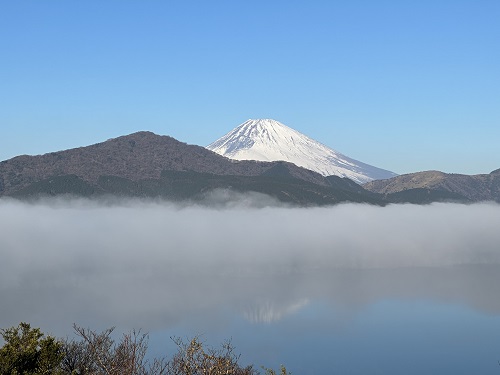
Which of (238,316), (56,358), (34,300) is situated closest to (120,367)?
(56,358)

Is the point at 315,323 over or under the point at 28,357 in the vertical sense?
under

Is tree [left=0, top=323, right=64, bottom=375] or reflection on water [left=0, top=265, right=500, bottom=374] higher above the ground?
tree [left=0, top=323, right=64, bottom=375]

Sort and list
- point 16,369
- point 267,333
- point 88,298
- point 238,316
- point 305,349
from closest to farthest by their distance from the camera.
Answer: point 16,369 < point 305,349 < point 267,333 < point 238,316 < point 88,298

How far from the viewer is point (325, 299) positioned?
196 m

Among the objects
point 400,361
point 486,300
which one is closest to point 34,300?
point 400,361

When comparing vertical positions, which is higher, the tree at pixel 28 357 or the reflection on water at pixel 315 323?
the tree at pixel 28 357

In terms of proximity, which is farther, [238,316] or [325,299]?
[325,299]

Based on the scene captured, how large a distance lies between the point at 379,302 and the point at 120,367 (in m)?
169

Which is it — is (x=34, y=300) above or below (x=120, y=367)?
below

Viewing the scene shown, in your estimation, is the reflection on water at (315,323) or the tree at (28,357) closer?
the tree at (28,357)

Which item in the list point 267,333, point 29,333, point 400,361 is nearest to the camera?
point 29,333

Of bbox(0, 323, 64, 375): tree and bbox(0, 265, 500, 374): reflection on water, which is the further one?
bbox(0, 265, 500, 374): reflection on water

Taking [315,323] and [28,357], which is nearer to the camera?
[28,357]

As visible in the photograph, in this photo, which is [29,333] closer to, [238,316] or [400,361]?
[400,361]
